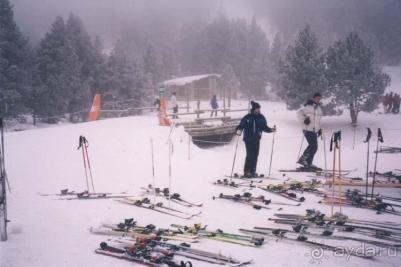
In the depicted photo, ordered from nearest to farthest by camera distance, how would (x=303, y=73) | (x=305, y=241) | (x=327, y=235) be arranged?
(x=305, y=241) → (x=327, y=235) → (x=303, y=73)

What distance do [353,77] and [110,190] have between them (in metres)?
27.3

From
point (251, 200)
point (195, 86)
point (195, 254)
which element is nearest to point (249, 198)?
point (251, 200)

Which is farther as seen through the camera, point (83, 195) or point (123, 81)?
point (123, 81)

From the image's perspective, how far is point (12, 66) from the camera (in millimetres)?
32312

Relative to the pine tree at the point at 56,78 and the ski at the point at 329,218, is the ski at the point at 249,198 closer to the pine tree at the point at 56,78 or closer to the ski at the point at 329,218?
the ski at the point at 329,218

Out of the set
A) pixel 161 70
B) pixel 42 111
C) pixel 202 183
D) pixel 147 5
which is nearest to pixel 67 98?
pixel 42 111

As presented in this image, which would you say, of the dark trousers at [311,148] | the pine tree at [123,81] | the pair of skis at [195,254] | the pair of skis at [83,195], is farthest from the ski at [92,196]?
the pine tree at [123,81]

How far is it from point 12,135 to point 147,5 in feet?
491

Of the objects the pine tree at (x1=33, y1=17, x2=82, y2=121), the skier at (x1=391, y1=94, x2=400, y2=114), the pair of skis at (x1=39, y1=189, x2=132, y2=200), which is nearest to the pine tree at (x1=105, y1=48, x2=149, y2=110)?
the pine tree at (x1=33, y1=17, x2=82, y2=121)

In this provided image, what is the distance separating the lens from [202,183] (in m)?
10.6

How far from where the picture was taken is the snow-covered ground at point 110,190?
5.43 metres

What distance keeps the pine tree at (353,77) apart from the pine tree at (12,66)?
26595 mm

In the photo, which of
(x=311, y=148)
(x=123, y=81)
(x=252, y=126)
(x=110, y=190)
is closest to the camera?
(x=110, y=190)

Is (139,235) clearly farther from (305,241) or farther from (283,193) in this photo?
(283,193)
